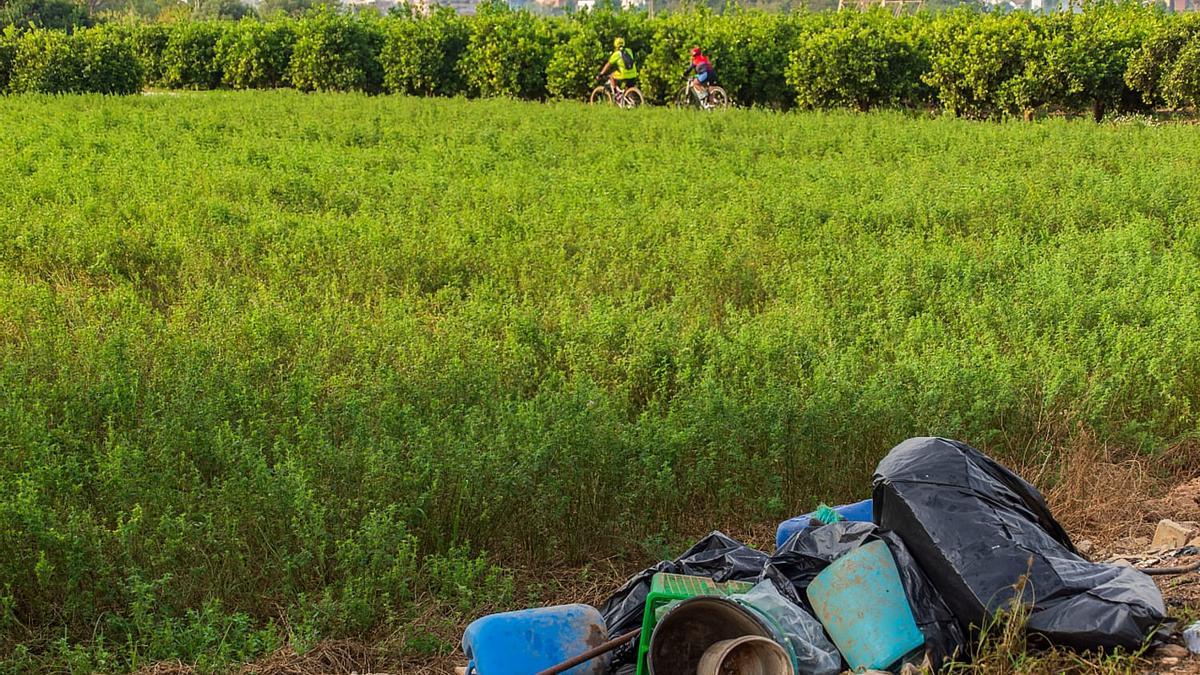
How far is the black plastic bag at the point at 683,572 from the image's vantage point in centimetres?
344

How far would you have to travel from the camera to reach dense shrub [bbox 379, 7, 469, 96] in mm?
19984

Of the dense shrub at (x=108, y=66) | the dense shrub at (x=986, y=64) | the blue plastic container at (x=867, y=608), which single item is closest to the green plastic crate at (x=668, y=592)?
the blue plastic container at (x=867, y=608)

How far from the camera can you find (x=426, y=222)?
826cm

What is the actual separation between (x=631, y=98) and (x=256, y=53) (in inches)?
289

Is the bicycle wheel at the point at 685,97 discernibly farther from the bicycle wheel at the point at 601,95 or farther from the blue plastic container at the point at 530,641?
the blue plastic container at the point at 530,641

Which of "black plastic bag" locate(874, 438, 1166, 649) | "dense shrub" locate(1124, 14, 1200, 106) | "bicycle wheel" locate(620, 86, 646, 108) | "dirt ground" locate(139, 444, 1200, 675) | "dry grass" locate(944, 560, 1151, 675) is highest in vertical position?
"dense shrub" locate(1124, 14, 1200, 106)

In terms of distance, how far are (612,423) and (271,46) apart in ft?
59.2

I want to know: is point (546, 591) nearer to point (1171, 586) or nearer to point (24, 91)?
point (1171, 586)

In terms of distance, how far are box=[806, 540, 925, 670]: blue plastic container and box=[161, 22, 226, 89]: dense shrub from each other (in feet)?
67.6

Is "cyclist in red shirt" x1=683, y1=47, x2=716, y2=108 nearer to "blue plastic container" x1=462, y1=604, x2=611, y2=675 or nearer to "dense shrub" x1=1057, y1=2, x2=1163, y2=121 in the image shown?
"dense shrub" x1=1057, y1=2, x2=1163, y2=121

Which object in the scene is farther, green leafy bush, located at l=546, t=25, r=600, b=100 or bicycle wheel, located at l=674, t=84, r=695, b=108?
green leafy bush, located at l=546, t=25, r=600, b=100

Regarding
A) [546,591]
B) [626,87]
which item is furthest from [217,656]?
[626,87]

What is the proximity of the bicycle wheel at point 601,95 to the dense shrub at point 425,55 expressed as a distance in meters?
2.78

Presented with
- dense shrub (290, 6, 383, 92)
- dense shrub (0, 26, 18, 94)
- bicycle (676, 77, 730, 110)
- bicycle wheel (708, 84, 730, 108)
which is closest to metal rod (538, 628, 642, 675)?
bicycle (676, 77, 730, 110)
